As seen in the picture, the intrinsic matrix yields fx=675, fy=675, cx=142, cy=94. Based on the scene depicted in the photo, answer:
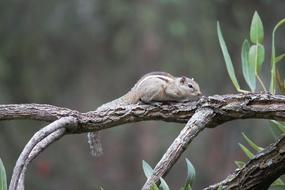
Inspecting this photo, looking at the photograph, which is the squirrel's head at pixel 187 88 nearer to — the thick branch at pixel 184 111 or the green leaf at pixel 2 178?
the thick branch at pixel 184 111

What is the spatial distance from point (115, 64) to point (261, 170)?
26.9 ft

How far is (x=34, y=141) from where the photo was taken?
2537 mm

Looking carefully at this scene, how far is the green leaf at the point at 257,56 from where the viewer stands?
10.9 feet

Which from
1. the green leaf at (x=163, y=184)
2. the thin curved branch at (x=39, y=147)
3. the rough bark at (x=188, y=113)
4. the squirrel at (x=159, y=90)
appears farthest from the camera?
the squirrel at (x=159, y=90)

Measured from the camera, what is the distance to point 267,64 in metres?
9.46

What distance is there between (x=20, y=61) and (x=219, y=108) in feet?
21.7

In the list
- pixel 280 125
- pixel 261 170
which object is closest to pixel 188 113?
pixel 280 125

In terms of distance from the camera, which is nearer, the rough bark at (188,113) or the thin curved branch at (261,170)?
the thin curved branch at (261,170)

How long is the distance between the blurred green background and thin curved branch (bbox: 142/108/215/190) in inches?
228

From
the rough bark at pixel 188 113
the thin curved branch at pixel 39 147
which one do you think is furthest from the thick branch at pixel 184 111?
the thin curved branch at pixel 39 147

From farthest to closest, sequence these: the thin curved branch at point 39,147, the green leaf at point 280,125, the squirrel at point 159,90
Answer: the squirrel at point 159,90 < the green leaf at point 280,125 < the thin curved branch at point 39,147

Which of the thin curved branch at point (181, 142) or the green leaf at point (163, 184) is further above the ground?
the thin curved branch at point (181, 142)

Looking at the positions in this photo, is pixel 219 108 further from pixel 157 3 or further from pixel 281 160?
pixel 157 3

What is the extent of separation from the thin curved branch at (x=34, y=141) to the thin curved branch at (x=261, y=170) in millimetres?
655
